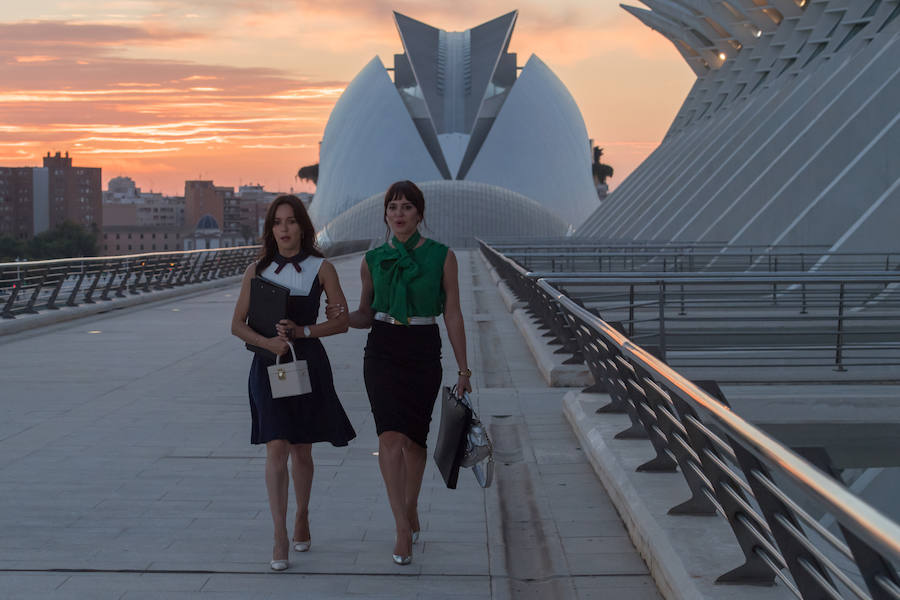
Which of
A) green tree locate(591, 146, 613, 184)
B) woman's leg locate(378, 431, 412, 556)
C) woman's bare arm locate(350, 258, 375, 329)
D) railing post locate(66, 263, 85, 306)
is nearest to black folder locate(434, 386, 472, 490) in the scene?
woman's leg locate(378, 431, 412, 556)

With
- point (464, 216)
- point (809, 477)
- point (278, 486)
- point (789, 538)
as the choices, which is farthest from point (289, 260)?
point (464, 216)

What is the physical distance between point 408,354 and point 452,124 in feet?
268

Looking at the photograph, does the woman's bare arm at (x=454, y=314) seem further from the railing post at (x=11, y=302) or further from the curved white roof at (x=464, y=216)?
the curved white roof at (x=464, y=216)

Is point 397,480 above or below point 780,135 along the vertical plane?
below

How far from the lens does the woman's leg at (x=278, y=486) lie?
4.18 meters

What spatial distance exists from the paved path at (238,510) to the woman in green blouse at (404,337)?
1.34 feet

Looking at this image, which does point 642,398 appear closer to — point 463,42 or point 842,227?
point 842,227

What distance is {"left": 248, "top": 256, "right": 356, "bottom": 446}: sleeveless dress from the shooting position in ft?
14.2

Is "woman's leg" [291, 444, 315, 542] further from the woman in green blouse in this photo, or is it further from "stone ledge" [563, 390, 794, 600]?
"stone ledge" [563, 390, 794, 600]

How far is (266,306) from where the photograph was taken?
4.28 m

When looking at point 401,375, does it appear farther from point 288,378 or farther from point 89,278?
point 89,278

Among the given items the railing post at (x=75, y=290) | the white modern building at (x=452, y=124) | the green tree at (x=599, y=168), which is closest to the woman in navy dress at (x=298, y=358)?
the railing post at (x=75, y=290)

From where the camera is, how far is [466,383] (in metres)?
4.40

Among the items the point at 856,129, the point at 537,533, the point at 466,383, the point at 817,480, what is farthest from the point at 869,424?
the point at 856,129
